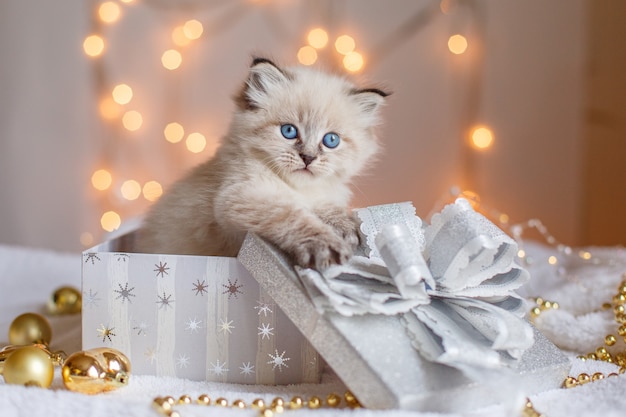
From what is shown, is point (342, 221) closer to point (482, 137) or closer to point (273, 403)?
point (273, 403)

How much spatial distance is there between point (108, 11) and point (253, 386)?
179 cm

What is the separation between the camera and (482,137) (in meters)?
2.33

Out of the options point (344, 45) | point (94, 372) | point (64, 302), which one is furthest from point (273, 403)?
point (344, 45)

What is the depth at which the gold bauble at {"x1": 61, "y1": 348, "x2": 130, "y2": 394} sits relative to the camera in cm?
88

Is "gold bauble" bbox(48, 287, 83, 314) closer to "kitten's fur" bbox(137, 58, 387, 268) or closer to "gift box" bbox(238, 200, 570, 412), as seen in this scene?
"kitten's fur" bbox(137, 58, 387, 268)

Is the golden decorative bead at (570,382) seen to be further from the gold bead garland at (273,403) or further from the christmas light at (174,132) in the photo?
the christmas light at (174,132)

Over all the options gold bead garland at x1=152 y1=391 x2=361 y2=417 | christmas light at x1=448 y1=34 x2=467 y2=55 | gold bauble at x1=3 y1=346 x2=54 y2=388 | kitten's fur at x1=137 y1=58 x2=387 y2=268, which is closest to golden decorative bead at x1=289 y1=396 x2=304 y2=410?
gold bead garland at x1=152 y1=391 x2=361 y2=417

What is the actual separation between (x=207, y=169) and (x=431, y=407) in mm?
636

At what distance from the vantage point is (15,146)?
2.41 metres

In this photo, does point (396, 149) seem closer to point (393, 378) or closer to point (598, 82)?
point (598, 82)

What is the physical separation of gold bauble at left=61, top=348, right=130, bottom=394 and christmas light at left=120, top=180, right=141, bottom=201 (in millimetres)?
1624

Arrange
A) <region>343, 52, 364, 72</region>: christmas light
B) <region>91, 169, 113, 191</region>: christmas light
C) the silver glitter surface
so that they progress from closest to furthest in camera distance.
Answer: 1. the silver glitter surface
2. <region>343, 52, 364, 72</region>: christmas light
3. <region>91, 169, 113, 191</region>: christmas light

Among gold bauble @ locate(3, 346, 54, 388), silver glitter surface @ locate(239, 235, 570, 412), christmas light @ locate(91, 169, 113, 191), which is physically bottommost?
gold bauble @ locate(3, 346, 54, 388)

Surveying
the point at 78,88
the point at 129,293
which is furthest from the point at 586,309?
the point at 78,88
